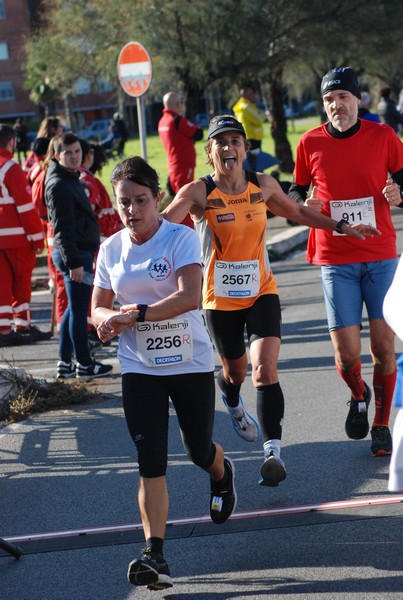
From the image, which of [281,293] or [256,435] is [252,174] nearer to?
[256,435]

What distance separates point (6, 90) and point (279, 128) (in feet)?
221

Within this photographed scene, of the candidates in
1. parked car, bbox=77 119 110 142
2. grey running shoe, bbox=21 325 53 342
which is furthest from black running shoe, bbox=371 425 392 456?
parked car, bbox=77 119 110 142

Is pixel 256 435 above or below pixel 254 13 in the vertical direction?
below

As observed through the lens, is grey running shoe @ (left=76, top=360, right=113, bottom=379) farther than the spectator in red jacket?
No

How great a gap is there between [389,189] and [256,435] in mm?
1766

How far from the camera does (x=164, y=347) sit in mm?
4793

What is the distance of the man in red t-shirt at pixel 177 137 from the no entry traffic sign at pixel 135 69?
396 millimetres

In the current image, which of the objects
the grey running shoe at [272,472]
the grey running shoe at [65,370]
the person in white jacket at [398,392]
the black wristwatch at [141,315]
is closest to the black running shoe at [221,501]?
the grey running shoe at [272,472]

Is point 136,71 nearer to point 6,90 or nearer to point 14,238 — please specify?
point 14,238

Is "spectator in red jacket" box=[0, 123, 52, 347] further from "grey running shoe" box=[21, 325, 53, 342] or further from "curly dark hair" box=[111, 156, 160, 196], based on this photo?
"curly dark hair" box=[111, 156, 160, 196]

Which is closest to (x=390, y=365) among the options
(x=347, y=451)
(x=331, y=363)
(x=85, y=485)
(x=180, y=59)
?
(x=347, y=451)

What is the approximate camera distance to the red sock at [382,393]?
21.0 feet

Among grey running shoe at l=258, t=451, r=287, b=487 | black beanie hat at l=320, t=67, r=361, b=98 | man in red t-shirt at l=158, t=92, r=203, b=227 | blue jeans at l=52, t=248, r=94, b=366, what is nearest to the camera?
grey running shoe at l=258, t=451, r=287, b=487

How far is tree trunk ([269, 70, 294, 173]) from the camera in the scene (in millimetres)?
27641
